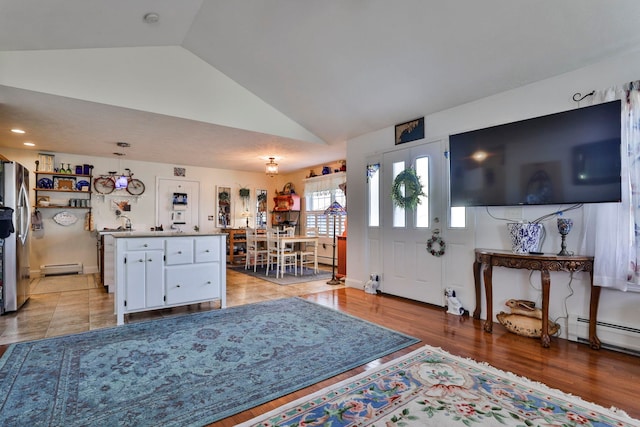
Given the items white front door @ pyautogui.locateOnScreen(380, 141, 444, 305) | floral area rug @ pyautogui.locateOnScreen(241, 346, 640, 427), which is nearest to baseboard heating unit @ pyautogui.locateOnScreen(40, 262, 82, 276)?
white front door @ pyautogui.locateOnScreen(380, 141, 444, 305)

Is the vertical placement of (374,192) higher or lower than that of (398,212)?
higher

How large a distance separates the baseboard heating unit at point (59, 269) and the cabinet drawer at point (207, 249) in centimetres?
422

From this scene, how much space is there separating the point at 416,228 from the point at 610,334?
6.87ft

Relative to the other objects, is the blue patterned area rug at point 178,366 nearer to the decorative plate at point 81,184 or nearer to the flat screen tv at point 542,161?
the flat screen tv at point 542,161

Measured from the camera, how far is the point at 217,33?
3.37 meters

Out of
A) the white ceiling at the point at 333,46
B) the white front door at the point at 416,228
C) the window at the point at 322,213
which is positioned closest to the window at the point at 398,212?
the white front door at the point at 416,228

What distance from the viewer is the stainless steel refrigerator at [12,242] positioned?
3.53 metres

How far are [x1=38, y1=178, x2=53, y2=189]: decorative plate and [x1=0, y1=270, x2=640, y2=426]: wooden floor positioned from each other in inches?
101

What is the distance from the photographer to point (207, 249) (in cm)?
373

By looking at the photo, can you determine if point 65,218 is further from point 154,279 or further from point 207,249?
point 207,249

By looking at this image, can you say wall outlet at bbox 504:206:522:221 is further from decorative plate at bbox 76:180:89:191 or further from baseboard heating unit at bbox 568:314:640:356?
decorative plate at bbox 76:180:89:191

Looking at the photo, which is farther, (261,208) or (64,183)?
(261,208)

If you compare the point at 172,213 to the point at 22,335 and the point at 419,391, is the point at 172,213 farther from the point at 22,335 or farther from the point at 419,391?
the point at 419,391

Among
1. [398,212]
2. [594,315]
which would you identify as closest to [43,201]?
[398,212]
